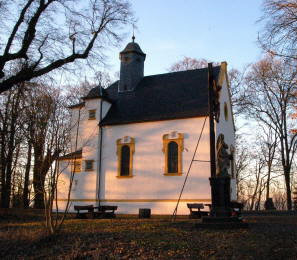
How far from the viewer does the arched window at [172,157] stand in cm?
2330

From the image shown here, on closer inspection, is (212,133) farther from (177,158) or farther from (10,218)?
(10,218)

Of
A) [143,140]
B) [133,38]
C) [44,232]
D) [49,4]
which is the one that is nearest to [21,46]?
[49,4]

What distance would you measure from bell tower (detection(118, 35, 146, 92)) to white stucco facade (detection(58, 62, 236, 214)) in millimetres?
2748

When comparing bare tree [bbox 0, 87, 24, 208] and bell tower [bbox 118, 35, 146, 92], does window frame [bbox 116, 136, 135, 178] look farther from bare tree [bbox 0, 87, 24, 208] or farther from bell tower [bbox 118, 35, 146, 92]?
bare tree [bbox 0, 87, 24, 208]

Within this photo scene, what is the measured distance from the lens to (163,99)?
2602cm

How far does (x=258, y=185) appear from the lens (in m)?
45.1

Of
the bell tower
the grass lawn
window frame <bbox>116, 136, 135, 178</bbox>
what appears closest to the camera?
the grass lawn

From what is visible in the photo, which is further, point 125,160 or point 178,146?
point 125,160

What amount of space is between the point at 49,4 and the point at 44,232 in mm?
10025

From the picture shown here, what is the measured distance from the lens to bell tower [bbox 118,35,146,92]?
29.6m

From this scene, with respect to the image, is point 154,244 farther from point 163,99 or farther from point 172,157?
point 163,99

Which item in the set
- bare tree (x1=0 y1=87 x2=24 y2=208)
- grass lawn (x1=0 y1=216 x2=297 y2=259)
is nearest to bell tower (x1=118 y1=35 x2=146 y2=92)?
bare tree (x1=0 y1=87 x2=24 y2=208)

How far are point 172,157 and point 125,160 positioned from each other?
3.67 metres

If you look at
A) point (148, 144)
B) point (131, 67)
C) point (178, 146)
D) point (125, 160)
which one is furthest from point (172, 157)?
point (131, 67)
